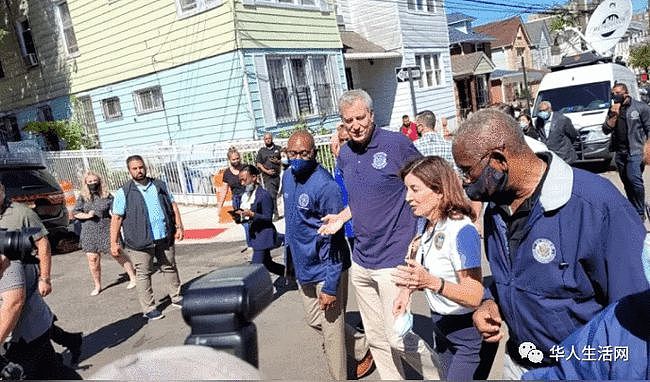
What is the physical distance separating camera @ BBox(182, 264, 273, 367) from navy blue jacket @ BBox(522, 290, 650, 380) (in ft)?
3.15

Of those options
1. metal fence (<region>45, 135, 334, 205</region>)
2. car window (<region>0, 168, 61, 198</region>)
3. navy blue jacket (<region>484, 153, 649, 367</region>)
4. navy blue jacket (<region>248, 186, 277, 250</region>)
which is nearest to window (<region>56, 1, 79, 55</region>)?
metal fence (<region>45, 135, 334, 205</region>)

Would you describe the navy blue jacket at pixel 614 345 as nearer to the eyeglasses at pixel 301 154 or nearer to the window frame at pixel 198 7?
the eyeglasses at pixel 301 154

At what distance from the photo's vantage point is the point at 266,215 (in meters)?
6.00

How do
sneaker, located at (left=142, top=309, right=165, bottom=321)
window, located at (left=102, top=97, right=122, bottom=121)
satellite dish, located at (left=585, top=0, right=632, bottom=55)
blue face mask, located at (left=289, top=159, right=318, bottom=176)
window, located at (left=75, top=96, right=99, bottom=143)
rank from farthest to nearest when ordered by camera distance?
window, located at (left=75, top=96, right=99, bottom=143) → window, located at (left=102, top=97, right=122, bottom=121) → satellite dish, located at (left=585, top=0, right=632, bottom=55) → sneaker, located at (left=142, top=309, right=165, bottom=321) → blue face mask, located at (left=289, top=159, right=318, bottom=176)

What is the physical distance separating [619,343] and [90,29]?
688 inches

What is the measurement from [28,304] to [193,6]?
11689 mm

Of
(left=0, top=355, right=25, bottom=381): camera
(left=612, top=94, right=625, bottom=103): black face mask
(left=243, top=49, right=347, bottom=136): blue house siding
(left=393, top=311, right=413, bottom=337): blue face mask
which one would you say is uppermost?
A: (left=243, top=49, right=347, bottom=136): blue house siding

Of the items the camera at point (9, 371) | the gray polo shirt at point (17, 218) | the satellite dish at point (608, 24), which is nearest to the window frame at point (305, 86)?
the satellite dish at point (608, 24)

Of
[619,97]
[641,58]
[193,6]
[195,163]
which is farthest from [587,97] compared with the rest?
[641,58]

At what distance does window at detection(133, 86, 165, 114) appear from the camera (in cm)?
1516

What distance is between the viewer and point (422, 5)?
21375 millimetres

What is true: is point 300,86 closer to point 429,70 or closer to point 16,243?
point 429,70

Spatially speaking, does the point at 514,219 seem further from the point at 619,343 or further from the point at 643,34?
the point at 643,34

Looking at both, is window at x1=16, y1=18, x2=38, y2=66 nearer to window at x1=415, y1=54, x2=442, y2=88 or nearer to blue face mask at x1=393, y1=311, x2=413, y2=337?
window at x1=415, y1=54, x2=442, y2=88
